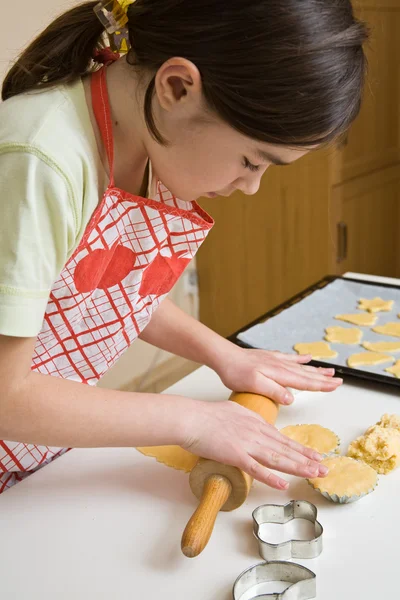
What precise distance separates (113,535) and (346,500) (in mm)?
260

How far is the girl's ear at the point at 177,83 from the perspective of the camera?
0.64 metres

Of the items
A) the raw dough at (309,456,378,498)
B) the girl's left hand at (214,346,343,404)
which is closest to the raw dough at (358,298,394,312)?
the girl's left hand at (214,346,343,404)

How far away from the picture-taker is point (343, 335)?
3.91 ft

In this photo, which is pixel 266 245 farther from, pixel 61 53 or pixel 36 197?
pixel 36 197

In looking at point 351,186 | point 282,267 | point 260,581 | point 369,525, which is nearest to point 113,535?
point 260,581

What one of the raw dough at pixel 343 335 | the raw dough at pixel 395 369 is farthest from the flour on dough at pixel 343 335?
the raw dough at pixel 395 369

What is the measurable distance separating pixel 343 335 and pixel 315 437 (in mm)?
359

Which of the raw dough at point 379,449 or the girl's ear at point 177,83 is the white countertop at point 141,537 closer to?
the raw dough at point 379,449

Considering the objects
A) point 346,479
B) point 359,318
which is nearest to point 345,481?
point 346,479

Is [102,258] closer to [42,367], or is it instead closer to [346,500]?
[42,367]

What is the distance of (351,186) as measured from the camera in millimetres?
2619

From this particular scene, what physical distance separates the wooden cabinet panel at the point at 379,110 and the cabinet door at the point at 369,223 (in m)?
0.06

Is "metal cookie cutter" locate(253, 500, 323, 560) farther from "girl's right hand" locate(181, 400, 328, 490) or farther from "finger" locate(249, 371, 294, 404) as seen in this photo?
"finger" locate(249, 371, 294, 404)

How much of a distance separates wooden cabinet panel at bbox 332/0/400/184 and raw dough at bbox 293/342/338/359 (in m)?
1.44
